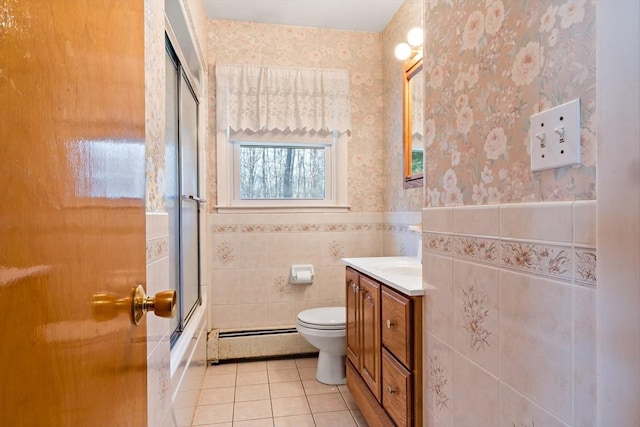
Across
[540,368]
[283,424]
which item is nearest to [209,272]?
[283,424]

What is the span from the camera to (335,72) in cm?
283

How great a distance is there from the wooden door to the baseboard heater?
210cm

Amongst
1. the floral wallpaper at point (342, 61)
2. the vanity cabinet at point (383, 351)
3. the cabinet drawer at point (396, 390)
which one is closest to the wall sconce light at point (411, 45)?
the floral wallpaper at point (342, 61)

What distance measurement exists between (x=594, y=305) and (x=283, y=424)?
1723mm

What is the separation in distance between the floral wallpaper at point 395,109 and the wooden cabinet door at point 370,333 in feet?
2.77

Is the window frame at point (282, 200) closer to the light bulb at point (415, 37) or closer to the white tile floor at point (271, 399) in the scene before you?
the light bulb at point (415, 37)

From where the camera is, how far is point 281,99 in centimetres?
275

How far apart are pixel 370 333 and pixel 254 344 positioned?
1309 millimetres

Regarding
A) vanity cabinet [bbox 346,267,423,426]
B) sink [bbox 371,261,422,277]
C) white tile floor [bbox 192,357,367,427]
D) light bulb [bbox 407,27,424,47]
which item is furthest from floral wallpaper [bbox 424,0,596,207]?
white tile floor [bbox 192,357,367,427]

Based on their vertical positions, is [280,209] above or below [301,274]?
above

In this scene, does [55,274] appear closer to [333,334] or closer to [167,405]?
[167,405]

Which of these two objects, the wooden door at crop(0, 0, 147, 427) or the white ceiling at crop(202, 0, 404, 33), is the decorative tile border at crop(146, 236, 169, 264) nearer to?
the wooden door at crop(0, 0, 147, 427)

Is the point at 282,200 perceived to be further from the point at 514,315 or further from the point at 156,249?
the point at 514,315

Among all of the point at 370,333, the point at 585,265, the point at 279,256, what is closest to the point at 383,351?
the point at 370,333
